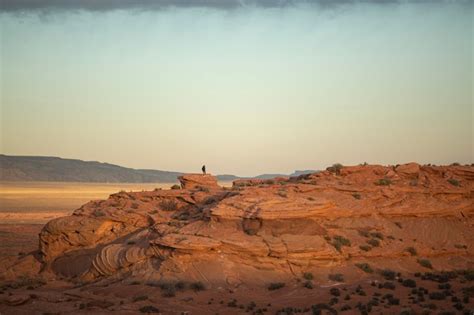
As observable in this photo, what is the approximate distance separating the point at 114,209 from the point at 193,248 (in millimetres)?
7739

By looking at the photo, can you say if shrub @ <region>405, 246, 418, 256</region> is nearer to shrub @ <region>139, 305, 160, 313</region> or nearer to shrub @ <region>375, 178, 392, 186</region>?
shrub @ <region>375, 178, 392, 186</region>

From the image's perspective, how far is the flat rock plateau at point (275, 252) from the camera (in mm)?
20266

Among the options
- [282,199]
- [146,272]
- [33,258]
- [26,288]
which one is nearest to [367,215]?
[282,199]

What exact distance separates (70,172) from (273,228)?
135 metres

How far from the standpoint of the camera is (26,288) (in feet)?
80.1

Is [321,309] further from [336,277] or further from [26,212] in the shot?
[26,212]

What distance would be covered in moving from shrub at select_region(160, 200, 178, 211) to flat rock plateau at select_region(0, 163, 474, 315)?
57 mm

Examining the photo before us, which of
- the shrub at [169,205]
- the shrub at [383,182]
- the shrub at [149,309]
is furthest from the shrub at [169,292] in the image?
the shrub at [383,182]

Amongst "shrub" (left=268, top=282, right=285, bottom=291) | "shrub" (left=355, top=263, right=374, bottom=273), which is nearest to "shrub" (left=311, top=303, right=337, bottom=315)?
"shrub" (left=268, top=282, right=285, bottom=291)

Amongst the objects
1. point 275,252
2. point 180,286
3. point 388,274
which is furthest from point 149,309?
point 388,274

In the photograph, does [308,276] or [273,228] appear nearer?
[308,276]

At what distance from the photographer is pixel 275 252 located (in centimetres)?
2244

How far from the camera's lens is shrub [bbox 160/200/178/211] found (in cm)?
2859

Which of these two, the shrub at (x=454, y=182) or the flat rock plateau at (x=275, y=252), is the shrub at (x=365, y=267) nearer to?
the flat rock plateau at (x=275, y=252)
